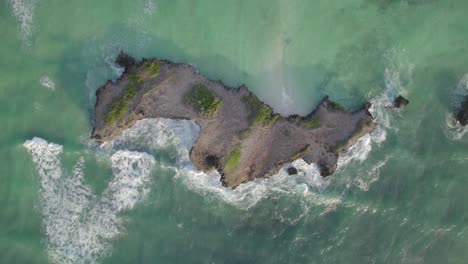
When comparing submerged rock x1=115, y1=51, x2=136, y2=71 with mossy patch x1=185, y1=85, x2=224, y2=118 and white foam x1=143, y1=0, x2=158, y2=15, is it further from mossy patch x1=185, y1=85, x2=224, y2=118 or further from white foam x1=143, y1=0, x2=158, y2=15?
mossy patch x1=185, y1=85, x2=224, y2=118

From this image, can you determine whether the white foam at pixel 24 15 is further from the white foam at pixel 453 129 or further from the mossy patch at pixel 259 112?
the white foam at pixel 453 129

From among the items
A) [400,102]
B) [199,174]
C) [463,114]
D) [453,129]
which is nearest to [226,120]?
[199,174]

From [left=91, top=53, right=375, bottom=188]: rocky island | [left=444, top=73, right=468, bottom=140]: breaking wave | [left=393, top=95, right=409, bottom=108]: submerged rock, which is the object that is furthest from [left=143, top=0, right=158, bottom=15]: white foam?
[left=444, top=73, right=468, bottom=140]: breaking wave

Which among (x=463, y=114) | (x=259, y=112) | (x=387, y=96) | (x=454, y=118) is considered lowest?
(x=259, y=112)

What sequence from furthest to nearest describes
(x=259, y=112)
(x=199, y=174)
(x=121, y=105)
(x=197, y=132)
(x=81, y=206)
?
(x=81, y=206) → (x=199, y=174) → (x=197, y=132) → (x=259, y=112) → (x=121, y=105)

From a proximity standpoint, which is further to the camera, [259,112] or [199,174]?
[199,174]

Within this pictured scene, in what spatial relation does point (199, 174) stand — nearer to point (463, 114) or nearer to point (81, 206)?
point (81, 206)
